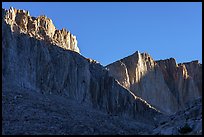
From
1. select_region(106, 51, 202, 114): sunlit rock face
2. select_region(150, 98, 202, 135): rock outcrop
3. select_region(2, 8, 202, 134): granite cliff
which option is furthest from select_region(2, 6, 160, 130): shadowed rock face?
select_region(106, 51, 202, 114): sunlit rock face

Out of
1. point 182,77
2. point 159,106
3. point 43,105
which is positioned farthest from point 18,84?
point 182,77

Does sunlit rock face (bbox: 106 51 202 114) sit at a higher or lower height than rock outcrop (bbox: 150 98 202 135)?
higher

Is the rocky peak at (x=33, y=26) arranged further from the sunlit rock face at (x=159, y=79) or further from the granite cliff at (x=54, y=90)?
the sunlit rock face at (x=159, y=79)

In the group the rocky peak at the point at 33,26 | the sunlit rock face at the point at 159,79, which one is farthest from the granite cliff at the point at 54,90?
the sunlit rock face at the point at 159,79

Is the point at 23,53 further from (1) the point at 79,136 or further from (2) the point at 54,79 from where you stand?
(1) the point at 79,136

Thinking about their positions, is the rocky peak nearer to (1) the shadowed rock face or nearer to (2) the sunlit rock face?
(1) the shadowed rock face

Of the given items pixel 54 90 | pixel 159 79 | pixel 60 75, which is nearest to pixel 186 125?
pixel 54 90
